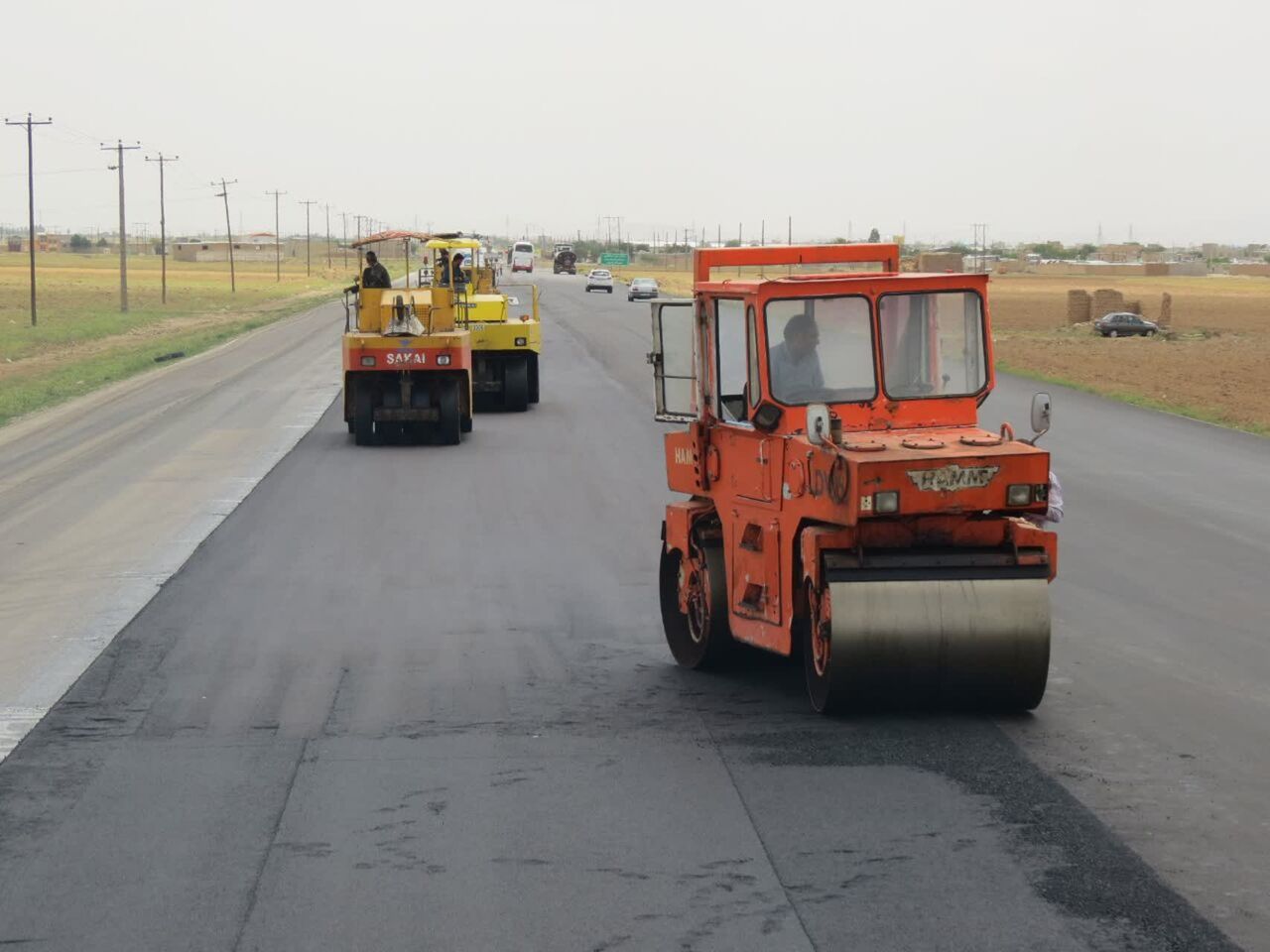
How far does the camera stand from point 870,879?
23.8 ft

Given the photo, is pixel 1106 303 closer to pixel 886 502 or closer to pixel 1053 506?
pixel 1053 506

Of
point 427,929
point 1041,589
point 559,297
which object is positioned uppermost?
point 559,297

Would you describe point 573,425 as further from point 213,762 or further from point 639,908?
point 639,908

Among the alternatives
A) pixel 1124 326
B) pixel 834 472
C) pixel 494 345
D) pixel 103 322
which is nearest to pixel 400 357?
pixel 494 345

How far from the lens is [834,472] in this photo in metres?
9.14

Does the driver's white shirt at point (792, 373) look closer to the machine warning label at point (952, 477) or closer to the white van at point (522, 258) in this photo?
the machine warning label at point (952, 477)

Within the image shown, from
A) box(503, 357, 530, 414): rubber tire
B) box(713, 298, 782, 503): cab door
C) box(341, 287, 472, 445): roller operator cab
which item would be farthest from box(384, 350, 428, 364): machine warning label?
box(713, 298, 782, 503): cab door

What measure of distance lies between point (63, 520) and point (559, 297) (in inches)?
2842

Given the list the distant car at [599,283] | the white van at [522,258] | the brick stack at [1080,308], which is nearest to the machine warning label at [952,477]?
the brick stack at [1080,308]

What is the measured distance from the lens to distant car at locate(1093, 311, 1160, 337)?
59500mm

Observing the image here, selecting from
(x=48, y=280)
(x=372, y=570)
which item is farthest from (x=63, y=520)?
(x=48, y=280)

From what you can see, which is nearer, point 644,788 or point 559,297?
point 644,788

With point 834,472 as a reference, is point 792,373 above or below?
above

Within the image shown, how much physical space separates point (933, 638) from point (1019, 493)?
0.86 meters
